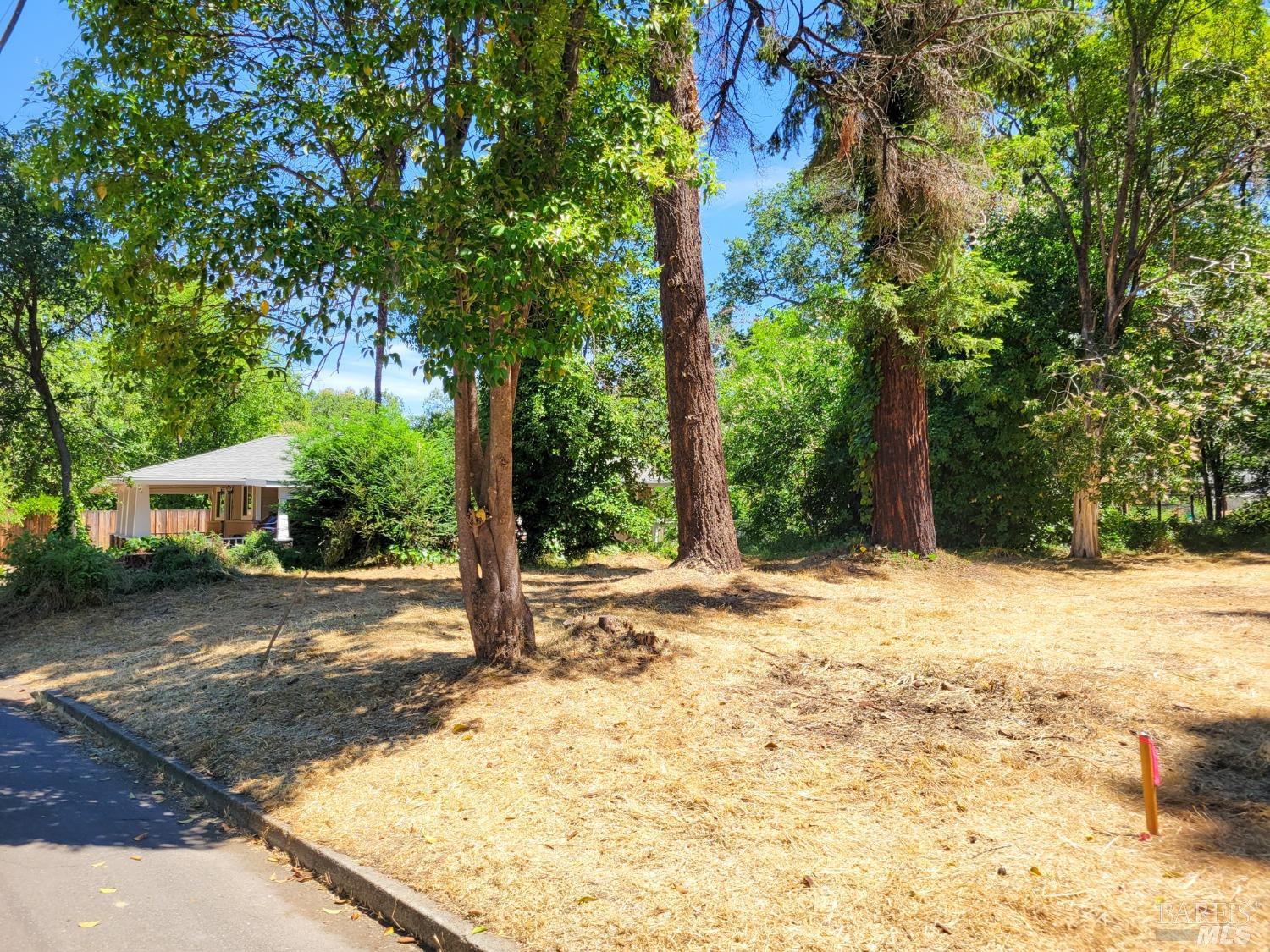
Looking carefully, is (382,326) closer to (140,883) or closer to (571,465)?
(140,883)

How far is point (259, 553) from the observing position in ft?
60.3

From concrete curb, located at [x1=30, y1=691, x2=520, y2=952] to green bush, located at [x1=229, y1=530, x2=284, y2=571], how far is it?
11074mm

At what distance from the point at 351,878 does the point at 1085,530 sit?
16078 millimetres

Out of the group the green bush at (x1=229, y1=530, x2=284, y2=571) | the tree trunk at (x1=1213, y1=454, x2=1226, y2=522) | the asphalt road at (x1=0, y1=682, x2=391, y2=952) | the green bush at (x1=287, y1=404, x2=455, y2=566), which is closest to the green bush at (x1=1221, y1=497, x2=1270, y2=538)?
the tree trunk at (x1=1213, y1=454, x2=1226, y2=522)

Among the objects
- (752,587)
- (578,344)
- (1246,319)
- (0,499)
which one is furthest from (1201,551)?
(0,499)

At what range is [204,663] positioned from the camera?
967 centimetres

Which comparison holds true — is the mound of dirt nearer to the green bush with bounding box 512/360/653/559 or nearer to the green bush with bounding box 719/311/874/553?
the green bush with bounding box 512/360/653/559

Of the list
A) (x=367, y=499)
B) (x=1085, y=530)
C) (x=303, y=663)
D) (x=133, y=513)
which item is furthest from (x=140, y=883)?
(x=133, y=513)

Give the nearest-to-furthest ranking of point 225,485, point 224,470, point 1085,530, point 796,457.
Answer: point 1085,530, point 796,457, point 224,470, point 225,485

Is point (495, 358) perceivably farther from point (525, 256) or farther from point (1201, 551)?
point (1201, 551)

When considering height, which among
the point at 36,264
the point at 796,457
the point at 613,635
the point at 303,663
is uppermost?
the point at 36,264

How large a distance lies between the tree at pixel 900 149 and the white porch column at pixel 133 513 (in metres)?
28.5

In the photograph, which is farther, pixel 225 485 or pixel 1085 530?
pixel 225 485

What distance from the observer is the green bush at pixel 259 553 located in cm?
1797
